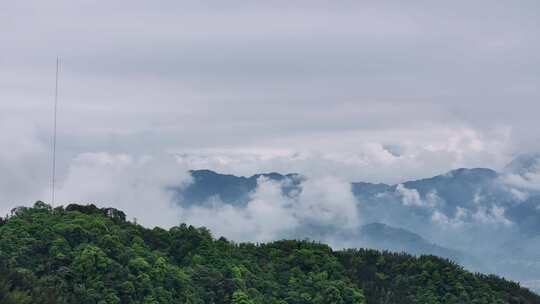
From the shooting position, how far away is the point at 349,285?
445 feet

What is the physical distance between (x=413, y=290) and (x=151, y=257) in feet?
158

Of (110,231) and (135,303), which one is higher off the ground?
(110,231)

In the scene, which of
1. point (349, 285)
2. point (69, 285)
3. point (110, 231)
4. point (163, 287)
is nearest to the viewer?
point (69, 285)

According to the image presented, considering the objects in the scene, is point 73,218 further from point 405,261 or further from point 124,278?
point 405,261

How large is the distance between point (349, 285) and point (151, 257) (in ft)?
115

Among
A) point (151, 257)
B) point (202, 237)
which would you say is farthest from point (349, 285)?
point (151, 257)

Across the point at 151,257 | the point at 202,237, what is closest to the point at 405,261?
the point at 202,237

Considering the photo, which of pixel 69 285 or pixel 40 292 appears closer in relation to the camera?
pixel 40 292

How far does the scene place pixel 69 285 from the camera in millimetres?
106875

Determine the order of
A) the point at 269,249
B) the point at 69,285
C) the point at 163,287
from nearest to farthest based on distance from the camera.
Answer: the point at 69,285, the point at 163,287, the point at 269,249

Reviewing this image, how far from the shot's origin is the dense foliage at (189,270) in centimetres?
10819

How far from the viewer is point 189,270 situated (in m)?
124

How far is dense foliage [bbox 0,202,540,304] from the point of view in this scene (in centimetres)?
10819

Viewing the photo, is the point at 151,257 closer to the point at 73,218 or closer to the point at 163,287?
the point at 163,287
